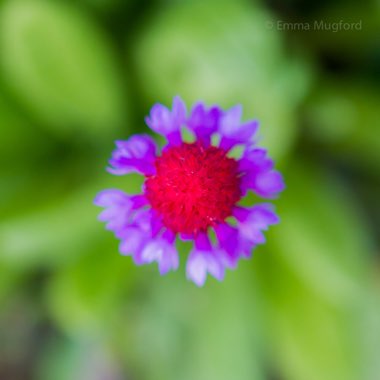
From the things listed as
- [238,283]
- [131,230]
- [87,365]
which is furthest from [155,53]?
[87,365]

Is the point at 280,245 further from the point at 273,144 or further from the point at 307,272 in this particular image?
the point at 273,144

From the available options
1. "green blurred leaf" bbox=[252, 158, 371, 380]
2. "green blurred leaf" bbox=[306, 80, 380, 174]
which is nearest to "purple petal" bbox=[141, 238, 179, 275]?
"green blurred leaf" bbox=[252, 158, 371, 380]

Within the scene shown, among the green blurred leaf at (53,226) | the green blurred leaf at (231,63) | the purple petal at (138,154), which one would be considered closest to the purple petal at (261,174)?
the purple petal at (138,154)

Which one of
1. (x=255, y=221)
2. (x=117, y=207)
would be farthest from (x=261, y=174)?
(x=117, y=207)

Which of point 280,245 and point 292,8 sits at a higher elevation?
point 292,8

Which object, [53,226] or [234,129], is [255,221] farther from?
[53,226]

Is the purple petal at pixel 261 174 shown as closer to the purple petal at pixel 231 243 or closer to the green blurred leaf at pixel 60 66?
the purple petal at pixel 231 243
